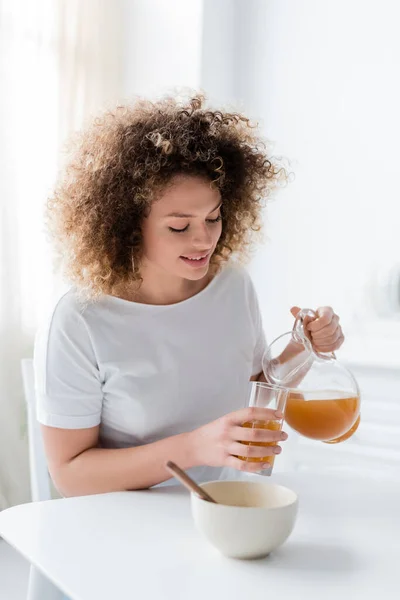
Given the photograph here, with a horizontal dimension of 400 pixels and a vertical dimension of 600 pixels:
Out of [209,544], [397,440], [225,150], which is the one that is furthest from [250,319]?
[397,440]

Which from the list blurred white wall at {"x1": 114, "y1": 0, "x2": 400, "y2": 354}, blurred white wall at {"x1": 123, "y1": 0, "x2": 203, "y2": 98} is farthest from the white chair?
blurred white wall at {"x1": 123, "y1": 0, "x2": 203, "y2": 98}

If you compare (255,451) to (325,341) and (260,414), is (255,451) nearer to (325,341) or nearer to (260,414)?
(260,414)

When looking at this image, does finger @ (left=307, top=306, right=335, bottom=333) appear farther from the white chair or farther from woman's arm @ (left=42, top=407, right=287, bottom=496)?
the white chair

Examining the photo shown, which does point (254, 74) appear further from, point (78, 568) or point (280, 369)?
point (78, 568)

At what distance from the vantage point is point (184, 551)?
907 millimetres

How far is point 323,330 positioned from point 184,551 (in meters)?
0.50

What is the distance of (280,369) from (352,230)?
1800 mm

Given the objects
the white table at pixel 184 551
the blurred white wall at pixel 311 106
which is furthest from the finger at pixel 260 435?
the blurred white wall at pixel 311 106

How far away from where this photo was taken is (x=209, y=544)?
93 centimetres

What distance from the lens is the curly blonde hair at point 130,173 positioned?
1351 mm

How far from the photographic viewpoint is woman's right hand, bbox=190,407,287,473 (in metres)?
1.00

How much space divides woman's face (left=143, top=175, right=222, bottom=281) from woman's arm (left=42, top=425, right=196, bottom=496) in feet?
1.03

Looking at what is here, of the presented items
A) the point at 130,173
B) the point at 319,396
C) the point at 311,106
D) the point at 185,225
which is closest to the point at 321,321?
the point at 319,396

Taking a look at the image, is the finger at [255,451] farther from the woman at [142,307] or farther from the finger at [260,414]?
the woman at [142,307]
